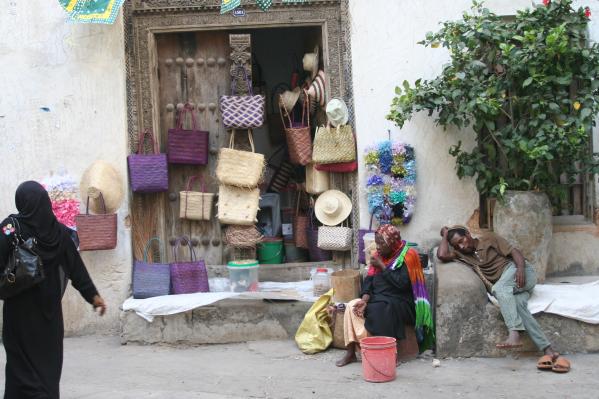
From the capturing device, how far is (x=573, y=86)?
732cm

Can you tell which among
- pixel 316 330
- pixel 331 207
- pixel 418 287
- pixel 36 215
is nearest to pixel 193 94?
pixel 331 207

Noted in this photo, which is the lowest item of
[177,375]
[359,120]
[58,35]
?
[177,375]

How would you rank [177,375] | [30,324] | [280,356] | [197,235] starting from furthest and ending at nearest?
[197,235], [280,356], [177,375], [30,324]

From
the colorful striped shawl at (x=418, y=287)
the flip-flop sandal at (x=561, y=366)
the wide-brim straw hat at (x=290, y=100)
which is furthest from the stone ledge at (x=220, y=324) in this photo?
the wide-brim straw hat at (x=290, y=100)

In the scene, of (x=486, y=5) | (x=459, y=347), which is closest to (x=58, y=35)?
(x=486, y=5)

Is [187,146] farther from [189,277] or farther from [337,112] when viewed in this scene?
[337,112]

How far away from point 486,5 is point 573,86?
3.58 feet

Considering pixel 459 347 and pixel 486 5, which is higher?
pixel 486 5

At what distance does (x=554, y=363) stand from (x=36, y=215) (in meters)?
3.82

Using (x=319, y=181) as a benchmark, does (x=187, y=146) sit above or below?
above

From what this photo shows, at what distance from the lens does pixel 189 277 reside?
725cm

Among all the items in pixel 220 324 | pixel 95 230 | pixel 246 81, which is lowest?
pixel 220 324

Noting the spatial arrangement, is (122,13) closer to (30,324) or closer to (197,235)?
(197,235)

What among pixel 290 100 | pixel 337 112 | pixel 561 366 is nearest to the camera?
pixel 561 366
